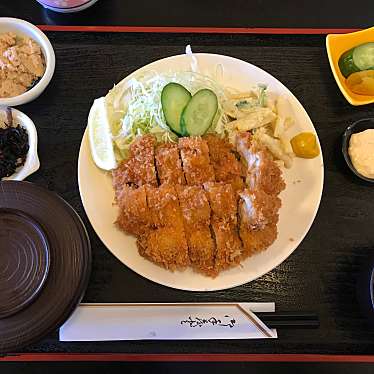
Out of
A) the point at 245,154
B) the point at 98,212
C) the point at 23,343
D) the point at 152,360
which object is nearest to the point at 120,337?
the point at 152,360

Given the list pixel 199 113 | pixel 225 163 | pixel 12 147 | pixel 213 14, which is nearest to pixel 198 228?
pixel 225 163

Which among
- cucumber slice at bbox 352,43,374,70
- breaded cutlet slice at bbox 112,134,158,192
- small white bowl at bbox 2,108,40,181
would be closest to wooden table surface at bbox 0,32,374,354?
small white bowl at bbox 2,108,40,181

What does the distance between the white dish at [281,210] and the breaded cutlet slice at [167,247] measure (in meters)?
0.08

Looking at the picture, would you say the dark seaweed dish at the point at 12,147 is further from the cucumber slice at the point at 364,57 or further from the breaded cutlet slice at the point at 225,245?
the cucumber slice at the point at 364,57

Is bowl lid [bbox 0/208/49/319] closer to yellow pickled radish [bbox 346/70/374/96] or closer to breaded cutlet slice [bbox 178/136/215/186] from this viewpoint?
breaded cutlet slice [bbox 178/136/215/186]

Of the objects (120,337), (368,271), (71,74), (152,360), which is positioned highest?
(71,74)

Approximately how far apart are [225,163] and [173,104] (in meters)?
0.42

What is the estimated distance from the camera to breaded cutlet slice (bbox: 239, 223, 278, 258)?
84.1 inches

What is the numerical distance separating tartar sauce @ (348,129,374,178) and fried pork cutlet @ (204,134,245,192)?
65 cm

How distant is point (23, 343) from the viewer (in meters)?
1.81

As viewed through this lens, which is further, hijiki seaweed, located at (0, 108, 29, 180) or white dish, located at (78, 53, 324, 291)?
hijiki seaweed, located at (0, 108, 29, 180)

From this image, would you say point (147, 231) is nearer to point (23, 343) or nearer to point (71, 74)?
point (23, 343)

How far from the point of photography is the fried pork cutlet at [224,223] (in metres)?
2.12

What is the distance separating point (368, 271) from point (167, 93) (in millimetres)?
1365
